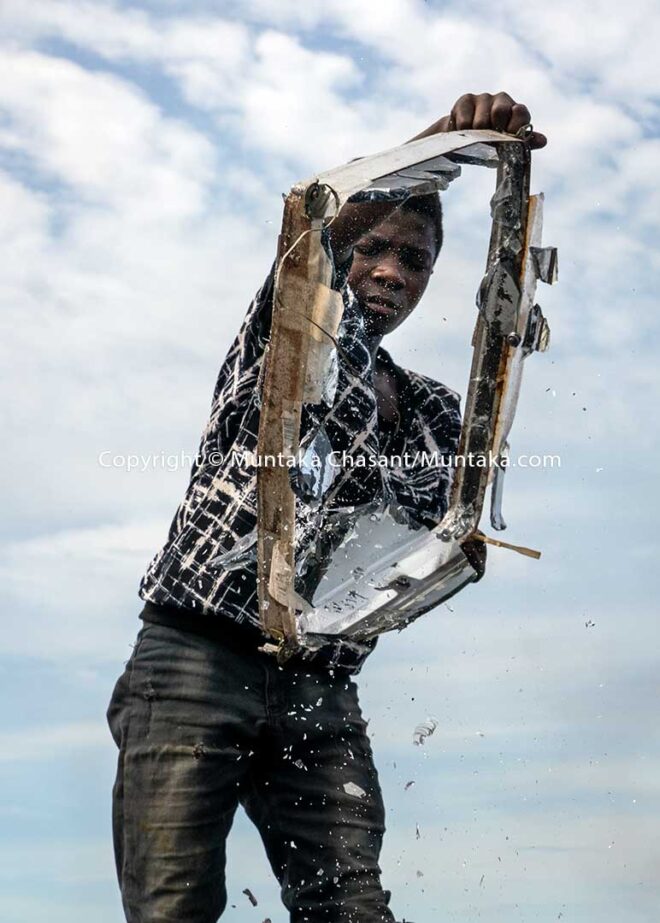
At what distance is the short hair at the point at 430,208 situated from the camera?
330 centimetres

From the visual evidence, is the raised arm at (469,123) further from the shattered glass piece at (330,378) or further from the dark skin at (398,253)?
the shattered glass piece at (330,378)

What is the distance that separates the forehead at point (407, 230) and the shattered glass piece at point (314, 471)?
597 mm

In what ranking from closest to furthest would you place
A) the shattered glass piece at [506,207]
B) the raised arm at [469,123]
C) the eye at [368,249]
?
the raised arm at [469,123] → the shattered glass piece at [506,207] → the eye at [368,249]

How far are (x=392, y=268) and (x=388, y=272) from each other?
0.05 ft

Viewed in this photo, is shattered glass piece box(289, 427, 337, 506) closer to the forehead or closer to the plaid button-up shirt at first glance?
the plaid button-up shirt

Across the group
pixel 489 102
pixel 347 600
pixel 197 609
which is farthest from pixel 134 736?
pixel 489 102

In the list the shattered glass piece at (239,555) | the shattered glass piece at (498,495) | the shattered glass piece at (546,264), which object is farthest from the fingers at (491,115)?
the shattered glass piece at (239,555)

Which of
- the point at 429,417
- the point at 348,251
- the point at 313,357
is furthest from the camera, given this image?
the point at 429,417

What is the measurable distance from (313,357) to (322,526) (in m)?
0.51

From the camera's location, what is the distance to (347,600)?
3037mm

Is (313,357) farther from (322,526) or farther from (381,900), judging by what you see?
(381,900)

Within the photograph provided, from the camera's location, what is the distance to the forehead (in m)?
3.27

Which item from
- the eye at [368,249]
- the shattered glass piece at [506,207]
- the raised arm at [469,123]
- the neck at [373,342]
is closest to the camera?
the raised arm at [469,123]

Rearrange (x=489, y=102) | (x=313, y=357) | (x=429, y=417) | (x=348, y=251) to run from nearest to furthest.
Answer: (x=313, y=357) < (x=348, y=251) < (x=489, y=102) < (x=429, y=417)
